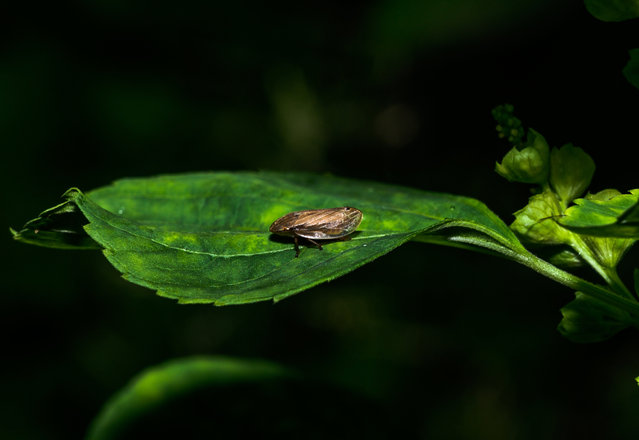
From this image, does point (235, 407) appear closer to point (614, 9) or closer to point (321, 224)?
point (321, 224)

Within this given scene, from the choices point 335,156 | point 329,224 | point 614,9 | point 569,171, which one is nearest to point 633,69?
point 614,9

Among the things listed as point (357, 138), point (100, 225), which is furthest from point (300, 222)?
point (357, 138)

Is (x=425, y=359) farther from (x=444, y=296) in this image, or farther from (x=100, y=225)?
(x=100, y=225)

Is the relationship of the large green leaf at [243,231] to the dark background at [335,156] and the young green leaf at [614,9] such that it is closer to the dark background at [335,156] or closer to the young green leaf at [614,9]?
the young green leaf at [614,9]

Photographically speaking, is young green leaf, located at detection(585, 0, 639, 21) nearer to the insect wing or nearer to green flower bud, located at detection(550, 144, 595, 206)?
green flower bud, located at detection(550, 144, 595, 206)

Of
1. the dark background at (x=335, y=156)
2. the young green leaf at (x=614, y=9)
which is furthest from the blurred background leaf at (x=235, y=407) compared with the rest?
the young green leaf at (x=614, y=9)
